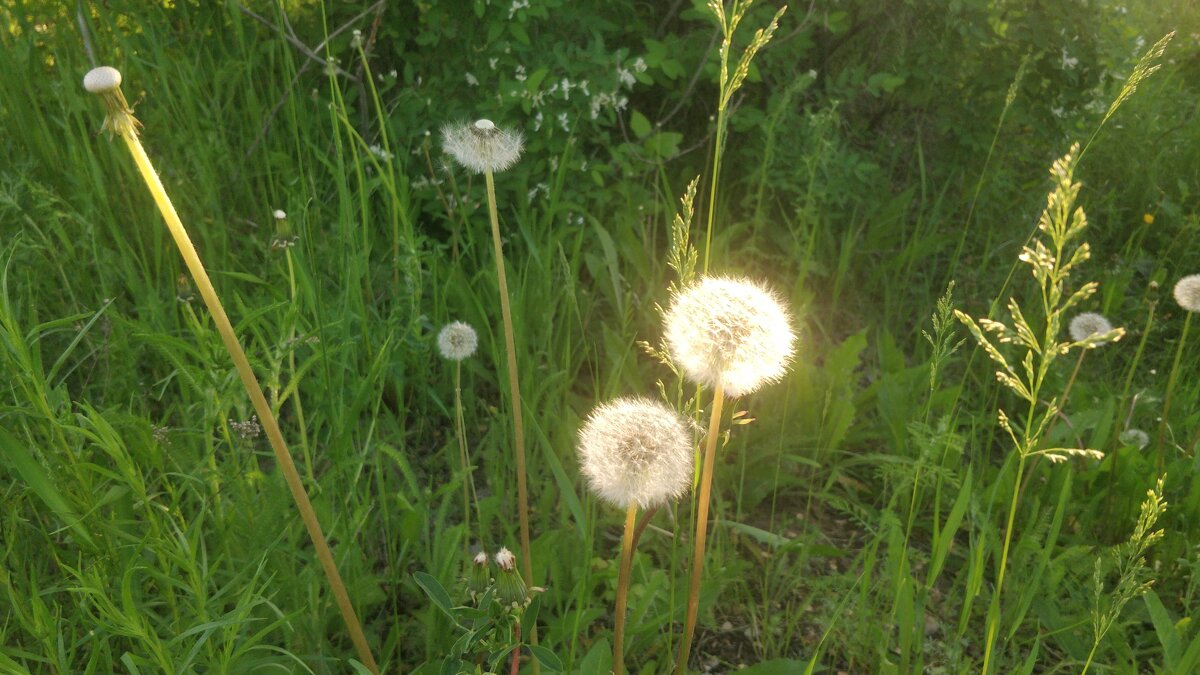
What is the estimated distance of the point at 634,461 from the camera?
1.31 m

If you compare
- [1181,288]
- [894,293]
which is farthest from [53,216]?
[1181,288]

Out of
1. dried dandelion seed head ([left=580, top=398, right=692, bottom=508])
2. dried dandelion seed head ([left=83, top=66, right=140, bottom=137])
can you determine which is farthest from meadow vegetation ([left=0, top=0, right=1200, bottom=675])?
dried dandelion seed head ([left=83, top=66, right=140, bottom=137])

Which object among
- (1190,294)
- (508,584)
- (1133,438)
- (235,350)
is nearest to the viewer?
(235,350)

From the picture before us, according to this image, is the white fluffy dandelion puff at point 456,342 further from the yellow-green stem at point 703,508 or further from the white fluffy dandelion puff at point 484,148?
the yellow-green stem at point 703,508

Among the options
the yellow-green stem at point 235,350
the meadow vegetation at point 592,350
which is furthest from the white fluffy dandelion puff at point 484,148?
the yellow-green stem at point 235,350

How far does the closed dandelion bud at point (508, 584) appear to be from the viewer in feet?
4.12

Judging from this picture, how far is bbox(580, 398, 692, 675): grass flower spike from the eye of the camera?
1301 millimetres

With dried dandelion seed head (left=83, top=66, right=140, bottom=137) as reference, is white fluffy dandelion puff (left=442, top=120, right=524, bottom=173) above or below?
below

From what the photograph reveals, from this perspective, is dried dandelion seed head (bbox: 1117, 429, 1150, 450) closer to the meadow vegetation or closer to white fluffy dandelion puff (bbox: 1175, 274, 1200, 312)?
the meadow vegetation

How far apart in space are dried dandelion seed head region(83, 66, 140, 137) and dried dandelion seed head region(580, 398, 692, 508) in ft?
2.45

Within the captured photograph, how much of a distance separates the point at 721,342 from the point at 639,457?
0.68 feet

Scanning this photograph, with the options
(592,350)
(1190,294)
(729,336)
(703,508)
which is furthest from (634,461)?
(1190,294)

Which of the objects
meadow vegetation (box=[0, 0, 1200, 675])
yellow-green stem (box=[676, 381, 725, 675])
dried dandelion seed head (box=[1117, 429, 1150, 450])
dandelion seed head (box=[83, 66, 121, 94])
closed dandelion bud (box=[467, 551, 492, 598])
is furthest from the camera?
dried dandelion seed head (box=[1117, 429, 1150, 450])

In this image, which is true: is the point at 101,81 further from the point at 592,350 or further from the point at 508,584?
the point at 592,350
